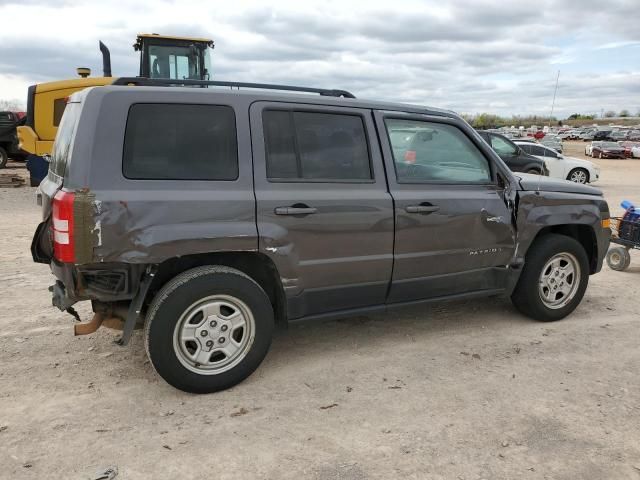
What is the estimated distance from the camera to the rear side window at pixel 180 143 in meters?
3.10

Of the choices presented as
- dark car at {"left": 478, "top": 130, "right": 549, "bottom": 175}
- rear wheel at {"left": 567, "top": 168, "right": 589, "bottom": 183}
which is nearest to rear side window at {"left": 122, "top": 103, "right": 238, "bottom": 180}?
dark car at {"left": 478, "top": 130, "right": 549, "bottom": 175}

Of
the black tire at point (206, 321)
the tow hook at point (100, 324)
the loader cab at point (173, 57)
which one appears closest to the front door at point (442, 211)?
the black tire at point (206, 321)

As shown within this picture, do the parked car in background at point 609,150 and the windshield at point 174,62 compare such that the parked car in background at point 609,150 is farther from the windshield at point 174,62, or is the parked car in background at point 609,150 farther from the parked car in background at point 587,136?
the windshield at point 174,62

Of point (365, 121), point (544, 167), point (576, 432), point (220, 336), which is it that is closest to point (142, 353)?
point (220, 336)

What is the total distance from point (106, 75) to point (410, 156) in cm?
796

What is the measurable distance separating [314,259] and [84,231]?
4.74ft

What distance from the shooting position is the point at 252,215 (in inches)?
130

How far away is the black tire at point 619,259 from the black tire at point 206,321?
527cm

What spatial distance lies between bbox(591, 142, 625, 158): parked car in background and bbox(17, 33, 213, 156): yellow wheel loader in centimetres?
3155

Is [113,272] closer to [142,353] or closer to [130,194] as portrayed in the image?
[130,194]

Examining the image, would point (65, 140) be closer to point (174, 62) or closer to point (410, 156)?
point (410, 156)

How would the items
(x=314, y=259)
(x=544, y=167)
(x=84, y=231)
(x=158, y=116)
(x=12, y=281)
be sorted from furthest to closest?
(x=544, y=167) < (x=12, y=281) < (x=314, y=259) < (x=158, y=116) < (x=84, y=231)

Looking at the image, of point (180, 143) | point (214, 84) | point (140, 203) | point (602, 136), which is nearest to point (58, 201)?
point (140, 203)

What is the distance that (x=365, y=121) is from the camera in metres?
3.79
